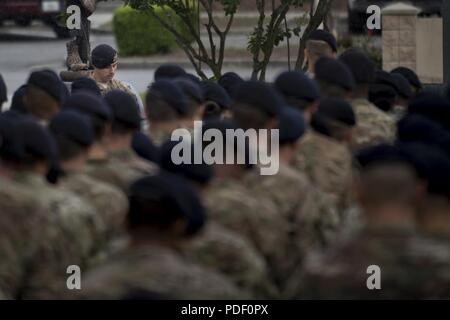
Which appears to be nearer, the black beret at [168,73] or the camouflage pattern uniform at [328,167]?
the camouflage pattern uniform at [328,167]

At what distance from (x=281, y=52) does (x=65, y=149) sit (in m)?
23.4

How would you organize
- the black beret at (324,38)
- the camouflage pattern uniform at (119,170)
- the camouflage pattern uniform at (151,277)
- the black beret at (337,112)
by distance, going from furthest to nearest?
the black beret at (324,38) < the black beret at (337,112) < the camouflage pattern uniform at (119,170) < the camouflage pattern uniform at (151,277)

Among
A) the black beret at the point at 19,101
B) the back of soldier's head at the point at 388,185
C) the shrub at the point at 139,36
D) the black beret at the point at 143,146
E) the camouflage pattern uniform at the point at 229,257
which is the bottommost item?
the shrub at the point at 139,36

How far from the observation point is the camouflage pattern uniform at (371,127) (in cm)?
999

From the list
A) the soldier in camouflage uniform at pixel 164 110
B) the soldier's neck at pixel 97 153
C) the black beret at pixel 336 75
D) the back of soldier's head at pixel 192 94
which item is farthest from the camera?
the black beret at pixel 336 75

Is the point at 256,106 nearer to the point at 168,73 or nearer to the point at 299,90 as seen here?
the point at 299,90

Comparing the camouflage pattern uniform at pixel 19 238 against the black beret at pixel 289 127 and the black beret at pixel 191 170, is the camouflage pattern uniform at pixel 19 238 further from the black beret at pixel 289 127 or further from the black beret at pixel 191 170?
the black beret at pixel 289 127

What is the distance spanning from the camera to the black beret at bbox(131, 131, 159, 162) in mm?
9008

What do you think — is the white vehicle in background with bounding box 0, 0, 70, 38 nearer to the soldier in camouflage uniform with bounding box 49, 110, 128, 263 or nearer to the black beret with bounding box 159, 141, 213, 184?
the soldier in camouflage uniform with bounding box 49, 110, 128, 263

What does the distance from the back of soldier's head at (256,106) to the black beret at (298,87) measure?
2.44 ft

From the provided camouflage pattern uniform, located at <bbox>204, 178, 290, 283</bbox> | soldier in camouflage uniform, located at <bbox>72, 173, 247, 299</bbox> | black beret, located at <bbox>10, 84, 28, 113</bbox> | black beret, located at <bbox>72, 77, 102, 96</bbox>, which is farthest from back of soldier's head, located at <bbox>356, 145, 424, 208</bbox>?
black beret, located at <bbox>72, 77, 102, 96</bbox>

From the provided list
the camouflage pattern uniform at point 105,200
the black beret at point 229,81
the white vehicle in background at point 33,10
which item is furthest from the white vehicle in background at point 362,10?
the camouflage pattern uniform at point 105,200

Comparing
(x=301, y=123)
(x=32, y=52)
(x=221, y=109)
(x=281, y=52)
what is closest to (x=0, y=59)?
(x=32, y=52)

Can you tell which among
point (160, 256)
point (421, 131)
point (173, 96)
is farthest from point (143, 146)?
point (160, 256)
